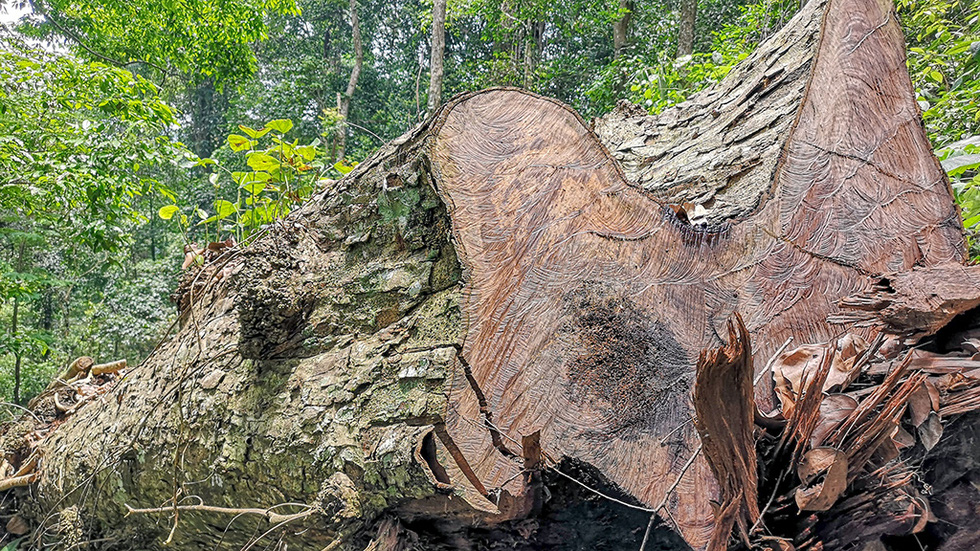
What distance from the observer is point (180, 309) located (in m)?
1.72

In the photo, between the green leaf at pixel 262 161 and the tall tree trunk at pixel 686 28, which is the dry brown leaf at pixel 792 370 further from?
the tall tree trunk at pixel 686 28

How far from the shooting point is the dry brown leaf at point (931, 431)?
68 centimetres

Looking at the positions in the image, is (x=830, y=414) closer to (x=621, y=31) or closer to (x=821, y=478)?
(x=821, y=478)

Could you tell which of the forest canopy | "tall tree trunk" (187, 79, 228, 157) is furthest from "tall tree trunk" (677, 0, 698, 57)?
"tall tree trunk" (187, 79, 228, 157)

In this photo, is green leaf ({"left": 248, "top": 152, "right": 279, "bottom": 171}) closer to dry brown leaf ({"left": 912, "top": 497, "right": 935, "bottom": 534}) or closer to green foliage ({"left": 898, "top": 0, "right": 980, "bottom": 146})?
dry brown leaf ({"left": 912, "top": 497, "right": 935, "bottom": 534})

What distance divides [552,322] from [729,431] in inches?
11.4

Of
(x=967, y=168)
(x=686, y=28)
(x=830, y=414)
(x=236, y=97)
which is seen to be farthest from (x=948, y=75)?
(x=236, y=97)

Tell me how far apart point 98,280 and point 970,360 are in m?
11.4

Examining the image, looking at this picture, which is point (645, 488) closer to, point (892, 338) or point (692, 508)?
point (692, 508)

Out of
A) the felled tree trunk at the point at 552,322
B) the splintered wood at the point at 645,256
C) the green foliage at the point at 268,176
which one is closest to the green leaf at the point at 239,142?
the green foliage at the point at 268,176

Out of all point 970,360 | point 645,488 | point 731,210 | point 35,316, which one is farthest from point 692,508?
point 35,316

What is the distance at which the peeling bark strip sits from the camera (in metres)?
0.61

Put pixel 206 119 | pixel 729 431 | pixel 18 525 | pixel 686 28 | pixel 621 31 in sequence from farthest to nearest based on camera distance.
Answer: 1. pixel 206 119
2. pixel 621 31
3. pixel 686 28
4. pixel 18 525
5. pixel 729 431

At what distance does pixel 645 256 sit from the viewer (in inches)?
36.8
